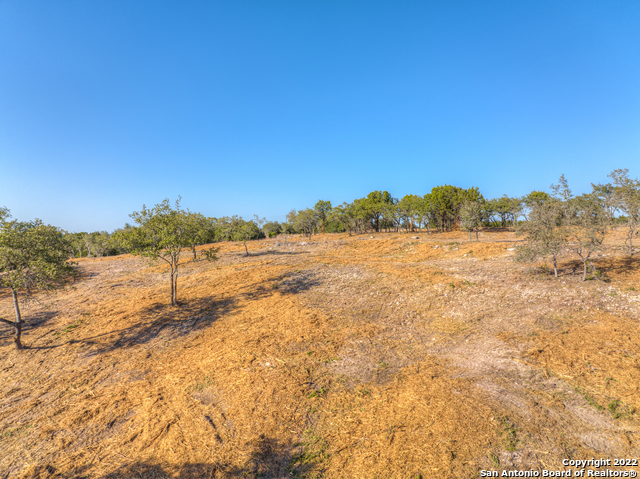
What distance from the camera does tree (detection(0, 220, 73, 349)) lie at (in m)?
11.4

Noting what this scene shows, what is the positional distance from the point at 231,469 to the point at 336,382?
13.9 ft

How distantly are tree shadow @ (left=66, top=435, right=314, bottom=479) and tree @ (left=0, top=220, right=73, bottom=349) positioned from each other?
8.70 meters

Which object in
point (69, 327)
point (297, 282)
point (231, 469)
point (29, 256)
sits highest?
point (29, 256)

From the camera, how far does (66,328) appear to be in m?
15.8

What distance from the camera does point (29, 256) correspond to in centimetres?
1190

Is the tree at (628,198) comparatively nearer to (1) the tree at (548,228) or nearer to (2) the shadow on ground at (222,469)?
(1) the tree at (548,228)

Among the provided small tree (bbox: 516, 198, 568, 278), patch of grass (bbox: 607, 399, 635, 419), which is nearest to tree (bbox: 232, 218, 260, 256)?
small tree (bbox: 516, 198, 568, 278)

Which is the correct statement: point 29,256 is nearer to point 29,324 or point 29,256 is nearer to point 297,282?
point 29,324

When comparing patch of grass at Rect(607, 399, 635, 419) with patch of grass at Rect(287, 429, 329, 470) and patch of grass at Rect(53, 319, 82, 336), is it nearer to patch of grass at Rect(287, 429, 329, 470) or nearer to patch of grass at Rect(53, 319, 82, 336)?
patch of grass at Rect(287, 429, 329, 470)

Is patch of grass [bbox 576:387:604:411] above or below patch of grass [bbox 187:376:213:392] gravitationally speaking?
below

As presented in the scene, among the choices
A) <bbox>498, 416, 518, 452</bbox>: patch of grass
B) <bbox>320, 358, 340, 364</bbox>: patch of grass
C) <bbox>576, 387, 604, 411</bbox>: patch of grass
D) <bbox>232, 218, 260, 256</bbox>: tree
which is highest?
<bbox>232, 218, 260, 256</bbox>: tree

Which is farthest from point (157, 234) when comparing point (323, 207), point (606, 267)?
point (323, 207)

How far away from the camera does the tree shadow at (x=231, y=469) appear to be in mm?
6203

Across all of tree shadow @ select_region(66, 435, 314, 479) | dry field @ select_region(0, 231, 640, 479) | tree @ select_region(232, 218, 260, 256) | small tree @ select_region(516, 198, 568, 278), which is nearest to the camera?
tree shadow @ select_region(66, 435, 314, 479)
